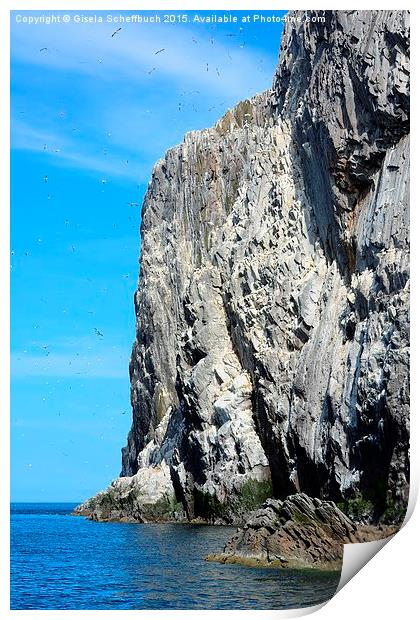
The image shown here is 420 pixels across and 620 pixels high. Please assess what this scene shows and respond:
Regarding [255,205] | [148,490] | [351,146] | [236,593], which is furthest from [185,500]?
[236,593]

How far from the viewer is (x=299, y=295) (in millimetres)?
44062

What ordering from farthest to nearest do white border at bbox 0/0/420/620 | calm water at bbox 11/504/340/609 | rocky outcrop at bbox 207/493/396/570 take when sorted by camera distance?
rocky outcrop at bbox 207/493/396/570 → calm water at bbox 11/504/340/609 → white border at bbox 0/0/420/620

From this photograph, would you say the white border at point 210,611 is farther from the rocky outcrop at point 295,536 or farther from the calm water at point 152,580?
the rocky outcrop at point 295,536

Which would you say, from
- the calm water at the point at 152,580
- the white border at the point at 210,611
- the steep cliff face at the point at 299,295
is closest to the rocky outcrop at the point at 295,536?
the calm water at the point at 152,580

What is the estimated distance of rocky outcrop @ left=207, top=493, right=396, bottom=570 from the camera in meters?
26.7

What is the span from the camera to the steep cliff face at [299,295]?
33750 mm

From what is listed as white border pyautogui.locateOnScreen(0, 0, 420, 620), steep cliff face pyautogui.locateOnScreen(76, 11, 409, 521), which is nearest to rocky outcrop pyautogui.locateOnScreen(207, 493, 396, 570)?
steep cliff face pyautogui.locateOnScreen(76, 11, 409, 521)

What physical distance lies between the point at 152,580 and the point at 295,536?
4.18 meters

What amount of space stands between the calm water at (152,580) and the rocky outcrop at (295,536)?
0.67 metres

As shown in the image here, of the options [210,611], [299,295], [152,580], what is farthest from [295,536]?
[299,295]

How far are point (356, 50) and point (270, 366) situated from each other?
48.0 ft

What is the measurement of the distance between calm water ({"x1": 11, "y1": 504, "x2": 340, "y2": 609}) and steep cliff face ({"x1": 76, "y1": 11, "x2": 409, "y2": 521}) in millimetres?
4662

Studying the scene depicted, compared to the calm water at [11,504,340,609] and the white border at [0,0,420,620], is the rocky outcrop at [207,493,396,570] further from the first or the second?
the white border at [0,0,420,620]

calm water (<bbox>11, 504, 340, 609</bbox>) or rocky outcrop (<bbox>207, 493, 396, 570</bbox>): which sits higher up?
rocky outcrop (<bbox>207, 493, 396, 570</bbox>)
